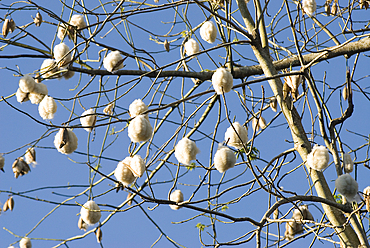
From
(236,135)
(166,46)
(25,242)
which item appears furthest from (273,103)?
(25,242)

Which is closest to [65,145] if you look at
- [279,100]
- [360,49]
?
[279,100]

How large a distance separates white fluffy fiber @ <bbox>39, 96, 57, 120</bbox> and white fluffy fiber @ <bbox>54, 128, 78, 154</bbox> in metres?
0.16

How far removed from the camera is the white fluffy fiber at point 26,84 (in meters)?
2.01

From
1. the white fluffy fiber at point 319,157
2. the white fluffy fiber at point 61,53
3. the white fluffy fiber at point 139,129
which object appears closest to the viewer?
the white fluffy fiber at point 139,129

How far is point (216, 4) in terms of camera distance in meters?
2.79

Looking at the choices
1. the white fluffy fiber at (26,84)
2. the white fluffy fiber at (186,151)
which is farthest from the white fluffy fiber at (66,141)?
the white fluffy fiber at (186,151)

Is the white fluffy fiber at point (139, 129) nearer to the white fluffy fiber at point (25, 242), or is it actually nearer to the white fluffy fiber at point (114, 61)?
the white fluffy fiber at point (114, 61)

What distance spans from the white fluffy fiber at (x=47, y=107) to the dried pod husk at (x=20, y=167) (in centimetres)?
54

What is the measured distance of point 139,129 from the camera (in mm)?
1738

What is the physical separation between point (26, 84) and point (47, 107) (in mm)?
147

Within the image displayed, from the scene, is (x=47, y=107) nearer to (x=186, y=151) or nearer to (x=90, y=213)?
(x=90, y=213)

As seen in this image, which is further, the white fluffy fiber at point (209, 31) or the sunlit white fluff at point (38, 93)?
the white fluffy fiber at point (209, 31)

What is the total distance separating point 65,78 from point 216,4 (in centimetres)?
116

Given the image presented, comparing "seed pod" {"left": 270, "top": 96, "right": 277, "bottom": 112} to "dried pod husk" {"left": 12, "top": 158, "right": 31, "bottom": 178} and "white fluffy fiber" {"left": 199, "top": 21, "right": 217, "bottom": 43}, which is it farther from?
"dried pod husk" {"left": 12, "top": 158, "right": 31, "bottom": 178}
